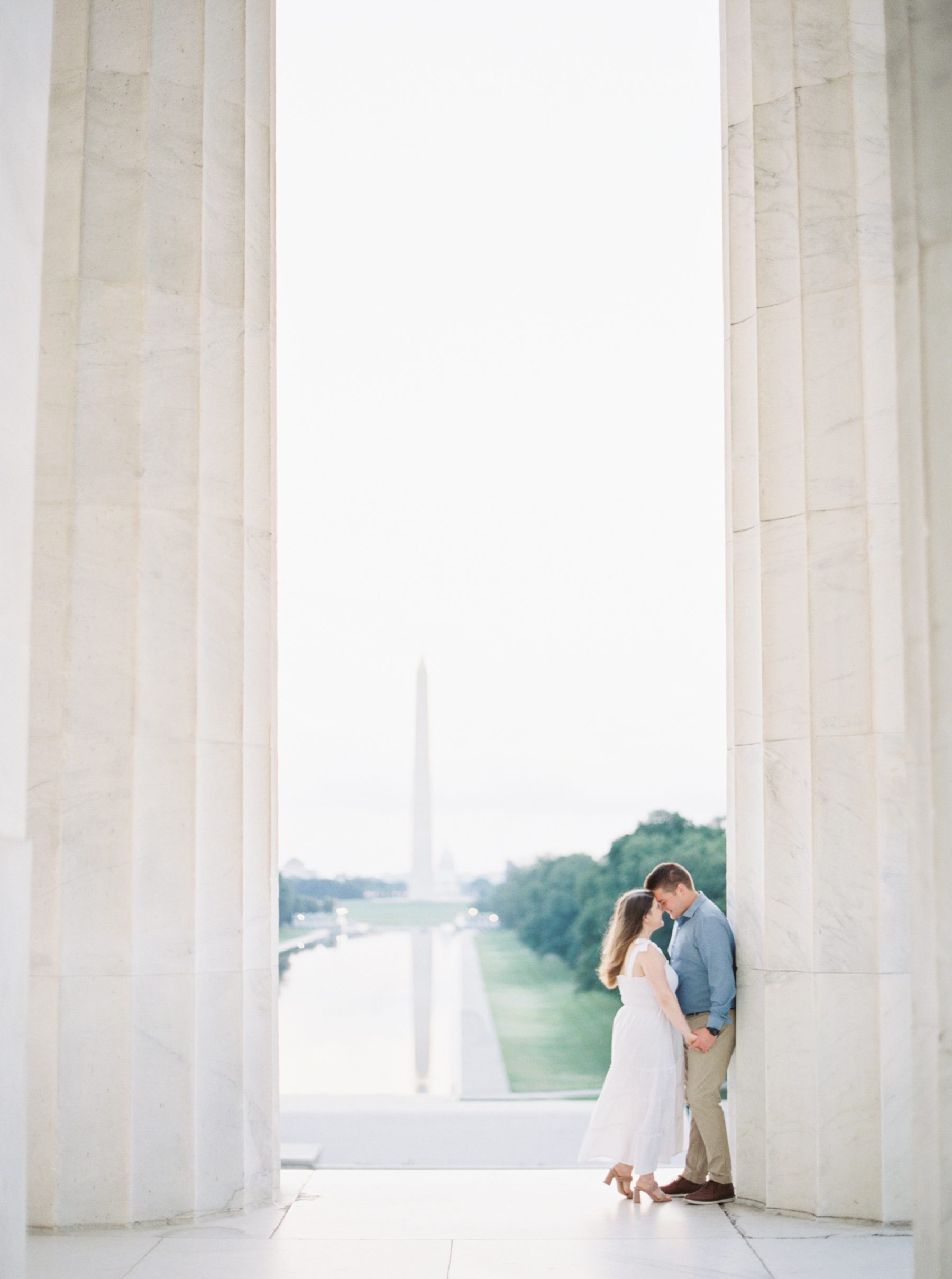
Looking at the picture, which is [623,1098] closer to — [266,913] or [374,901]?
[266,913]

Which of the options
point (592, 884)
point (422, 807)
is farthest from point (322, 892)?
point (592, 884)

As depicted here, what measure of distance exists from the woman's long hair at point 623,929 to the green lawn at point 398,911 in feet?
416

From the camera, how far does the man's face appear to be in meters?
18.2

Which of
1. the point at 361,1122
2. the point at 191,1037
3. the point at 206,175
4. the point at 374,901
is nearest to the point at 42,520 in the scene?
the point at 206,175

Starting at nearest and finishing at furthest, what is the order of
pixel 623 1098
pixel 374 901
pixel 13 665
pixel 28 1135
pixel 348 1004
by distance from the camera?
1. pixel 13 665
2. pixel 28 1135
3. pixel 623 1098
4. pixel 348 1004
5. pixel 374 901

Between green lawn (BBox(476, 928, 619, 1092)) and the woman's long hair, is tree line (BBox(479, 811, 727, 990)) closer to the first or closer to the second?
green lawn (BBox(476, 928, 619, 1092))

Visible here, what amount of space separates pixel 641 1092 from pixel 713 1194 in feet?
5.88

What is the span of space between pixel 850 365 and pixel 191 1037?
536 inches

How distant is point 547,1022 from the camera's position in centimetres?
8894

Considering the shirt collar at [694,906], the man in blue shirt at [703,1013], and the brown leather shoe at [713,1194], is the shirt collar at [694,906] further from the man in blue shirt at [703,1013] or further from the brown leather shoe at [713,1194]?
the brown leather shoe at [713,1194]

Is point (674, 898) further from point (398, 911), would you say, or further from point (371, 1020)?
point (398, 911)

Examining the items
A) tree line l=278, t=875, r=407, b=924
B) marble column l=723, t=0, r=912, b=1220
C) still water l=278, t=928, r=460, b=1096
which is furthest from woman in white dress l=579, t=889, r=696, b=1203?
tree line l=278, t=875, r=407, b=924

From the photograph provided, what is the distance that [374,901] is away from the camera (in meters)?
165

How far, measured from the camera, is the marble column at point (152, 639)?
55.5 ft
